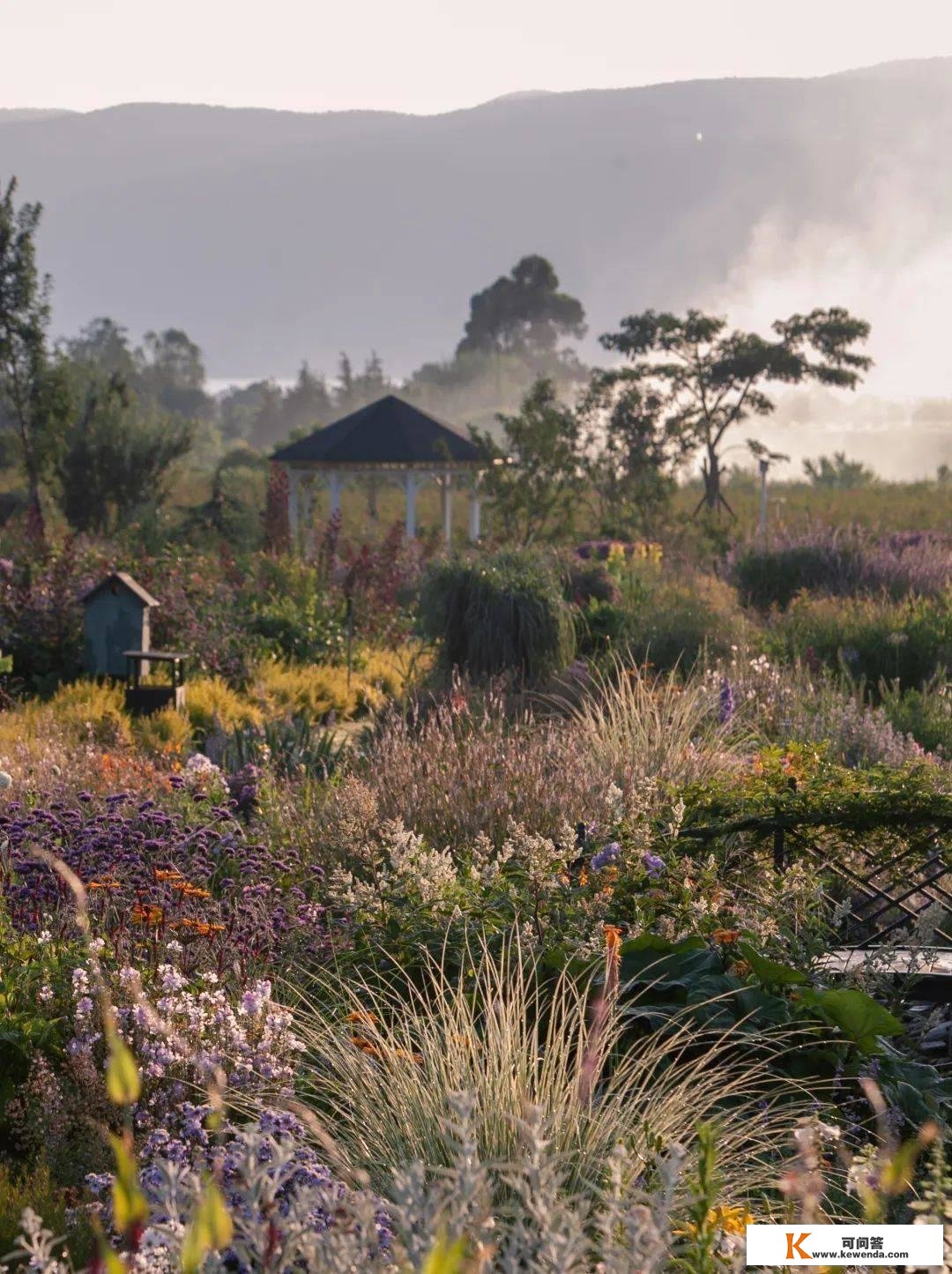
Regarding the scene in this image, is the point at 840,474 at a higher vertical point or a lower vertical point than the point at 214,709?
higher

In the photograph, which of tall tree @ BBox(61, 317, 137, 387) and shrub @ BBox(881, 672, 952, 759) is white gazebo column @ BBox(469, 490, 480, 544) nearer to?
shrub @ BBox(881, 672, 952, 759)

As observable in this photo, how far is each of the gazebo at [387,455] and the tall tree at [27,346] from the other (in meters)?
4.04

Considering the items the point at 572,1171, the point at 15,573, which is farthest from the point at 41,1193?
the point at 15,573

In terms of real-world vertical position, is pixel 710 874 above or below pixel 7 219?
below

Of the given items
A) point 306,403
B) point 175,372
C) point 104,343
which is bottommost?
point 306,403

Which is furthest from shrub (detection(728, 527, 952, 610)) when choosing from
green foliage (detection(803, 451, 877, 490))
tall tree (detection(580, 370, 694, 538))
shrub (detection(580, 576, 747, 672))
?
green foliage (detection(803, 451, 877, 490))

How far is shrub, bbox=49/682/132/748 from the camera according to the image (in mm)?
8617

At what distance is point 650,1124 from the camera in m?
2.95

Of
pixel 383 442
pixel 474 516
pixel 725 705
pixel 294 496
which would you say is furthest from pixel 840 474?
pixel 725 705

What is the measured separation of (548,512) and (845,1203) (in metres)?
19.5

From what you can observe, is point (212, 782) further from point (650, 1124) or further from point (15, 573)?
point (15, 573)

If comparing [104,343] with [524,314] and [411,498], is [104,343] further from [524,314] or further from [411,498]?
[411,498]

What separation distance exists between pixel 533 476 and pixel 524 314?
3104 inches

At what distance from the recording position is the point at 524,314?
325 feet
